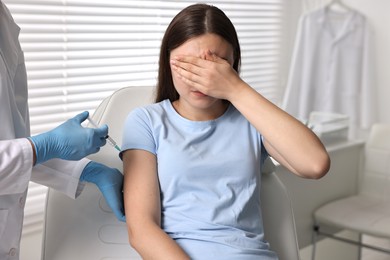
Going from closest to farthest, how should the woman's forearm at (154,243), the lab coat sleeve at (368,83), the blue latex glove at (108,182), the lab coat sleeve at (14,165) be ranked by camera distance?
the lab coat sleeve at (14,165) < the woman's forearm at (154,243) < the blue latex glove at (108,182) < the lab coat sleeve at (368,83)

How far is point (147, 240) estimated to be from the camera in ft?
3.94

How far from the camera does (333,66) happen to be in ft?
10.9

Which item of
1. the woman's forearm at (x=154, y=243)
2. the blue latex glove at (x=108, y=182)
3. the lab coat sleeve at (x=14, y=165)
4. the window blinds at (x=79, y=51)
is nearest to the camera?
the lab coat sleeve at (x=14, y=165)

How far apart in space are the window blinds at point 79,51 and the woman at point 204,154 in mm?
899

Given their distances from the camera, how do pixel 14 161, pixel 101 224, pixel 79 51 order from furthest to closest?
pixel 79 51
pixel 101 224
pixel 14 161

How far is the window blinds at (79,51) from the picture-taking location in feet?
6.89

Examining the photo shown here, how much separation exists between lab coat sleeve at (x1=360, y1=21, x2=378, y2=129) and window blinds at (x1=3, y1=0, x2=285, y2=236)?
1250 mm

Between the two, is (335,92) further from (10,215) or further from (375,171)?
(10,215)

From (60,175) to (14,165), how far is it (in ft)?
0.78

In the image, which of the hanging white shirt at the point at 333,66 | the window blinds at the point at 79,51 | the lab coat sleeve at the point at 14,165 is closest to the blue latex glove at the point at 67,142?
the lab coat sleeve at the point at 14,165

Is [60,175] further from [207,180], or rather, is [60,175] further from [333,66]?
[333,66]

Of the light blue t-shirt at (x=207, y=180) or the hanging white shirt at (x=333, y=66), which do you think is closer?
the light blue t-shirt at (x=207, y=180)

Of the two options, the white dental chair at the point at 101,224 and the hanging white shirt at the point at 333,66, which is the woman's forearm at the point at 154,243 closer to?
the white dental chair at the point at 101,224

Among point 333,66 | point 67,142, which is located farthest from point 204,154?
point 333,66
